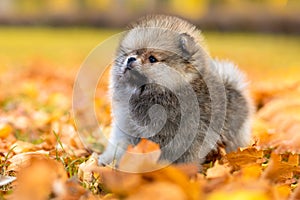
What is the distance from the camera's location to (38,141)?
3725mm

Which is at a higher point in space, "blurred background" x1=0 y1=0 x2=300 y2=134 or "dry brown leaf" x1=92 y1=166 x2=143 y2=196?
"blurred background" x1=0 y1=0 x2=300 y2=134

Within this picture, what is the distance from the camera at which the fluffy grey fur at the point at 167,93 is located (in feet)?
9.77

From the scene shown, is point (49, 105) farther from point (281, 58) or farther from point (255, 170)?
point (281, 58)

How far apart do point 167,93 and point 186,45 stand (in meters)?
0.29

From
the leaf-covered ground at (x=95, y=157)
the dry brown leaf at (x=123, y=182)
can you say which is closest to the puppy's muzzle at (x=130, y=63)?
the leaf-covered ground at (x=95, y=157)

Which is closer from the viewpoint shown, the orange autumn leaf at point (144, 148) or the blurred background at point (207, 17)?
the orange autumn leaf at point (144, 148)

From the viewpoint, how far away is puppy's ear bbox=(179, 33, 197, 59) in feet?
10.0

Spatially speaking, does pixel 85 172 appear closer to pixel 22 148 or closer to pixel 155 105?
pixel 155 105

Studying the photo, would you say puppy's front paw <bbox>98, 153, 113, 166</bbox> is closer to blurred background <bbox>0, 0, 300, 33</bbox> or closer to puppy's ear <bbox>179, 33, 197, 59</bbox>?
puppy's ear <bbox>179, 33, 197, 59</bbox>

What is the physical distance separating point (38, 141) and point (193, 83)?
48.1 inches

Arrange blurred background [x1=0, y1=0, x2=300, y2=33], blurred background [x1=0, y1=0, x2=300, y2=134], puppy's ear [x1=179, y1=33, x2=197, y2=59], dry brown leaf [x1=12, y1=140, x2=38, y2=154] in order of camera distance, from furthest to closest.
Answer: blurred background [x1=0, y1=0, x2=300, y2=33] → blurred background [x1=0, y1=0, x2=300, y2=134] → dry brown leaf [x1=12, y1=140, x2=38, y2=154] → puppy's ear [x1=179, y1=33, x2=197, y2=59]

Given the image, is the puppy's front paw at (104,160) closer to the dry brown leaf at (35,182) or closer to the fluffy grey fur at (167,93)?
the fluffy grey fur at (167,93)

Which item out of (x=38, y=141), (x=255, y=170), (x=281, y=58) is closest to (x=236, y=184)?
(x=255, y=170)

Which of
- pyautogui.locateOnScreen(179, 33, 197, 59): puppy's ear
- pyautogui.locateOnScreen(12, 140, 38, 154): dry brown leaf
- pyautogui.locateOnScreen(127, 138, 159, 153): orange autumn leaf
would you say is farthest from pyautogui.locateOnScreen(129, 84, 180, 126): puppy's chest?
pyautogui.locateOnScreen(12, 140, 38, 154): dry brown leaf
